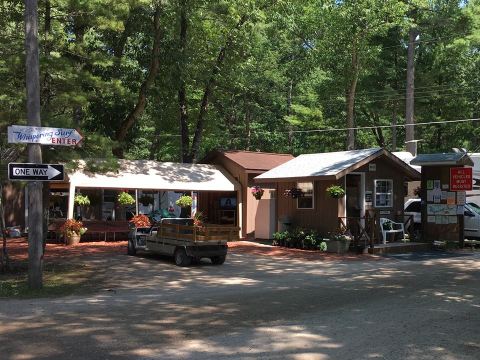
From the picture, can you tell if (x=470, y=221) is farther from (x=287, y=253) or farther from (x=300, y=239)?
(x=287, y=253)

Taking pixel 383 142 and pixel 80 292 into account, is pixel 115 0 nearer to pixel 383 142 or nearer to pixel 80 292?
pixel 80 292

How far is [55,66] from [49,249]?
709 centimetres

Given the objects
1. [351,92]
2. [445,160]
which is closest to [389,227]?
[445,160]

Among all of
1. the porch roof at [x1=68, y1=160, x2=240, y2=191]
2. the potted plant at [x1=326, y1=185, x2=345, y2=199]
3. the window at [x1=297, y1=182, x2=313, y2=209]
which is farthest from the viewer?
the porch roof at [x1=68, y1=160, x2=240, y2=191]

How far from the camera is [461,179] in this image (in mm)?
19359

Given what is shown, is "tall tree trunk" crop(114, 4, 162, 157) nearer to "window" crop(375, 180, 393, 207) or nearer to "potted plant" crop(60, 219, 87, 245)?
"potted plant" crop(60, 219, 87, 245)

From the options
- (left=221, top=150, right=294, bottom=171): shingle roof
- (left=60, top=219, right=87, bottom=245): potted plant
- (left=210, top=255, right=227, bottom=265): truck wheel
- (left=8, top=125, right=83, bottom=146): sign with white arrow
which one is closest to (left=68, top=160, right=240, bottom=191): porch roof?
(left=221, top=150, right=294, bottom=171): shingle roof

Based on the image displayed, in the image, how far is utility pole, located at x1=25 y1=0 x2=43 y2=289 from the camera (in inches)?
413

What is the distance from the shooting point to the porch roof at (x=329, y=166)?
18844 mm

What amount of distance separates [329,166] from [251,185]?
4.95 meters

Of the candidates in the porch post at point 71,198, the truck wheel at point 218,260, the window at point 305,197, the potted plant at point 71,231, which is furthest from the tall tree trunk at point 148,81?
the truck wheel at point 218,260

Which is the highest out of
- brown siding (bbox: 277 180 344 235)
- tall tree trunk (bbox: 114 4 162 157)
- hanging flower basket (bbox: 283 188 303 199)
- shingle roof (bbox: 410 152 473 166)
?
tall tree trunk (bbox: 114 4 162 157)

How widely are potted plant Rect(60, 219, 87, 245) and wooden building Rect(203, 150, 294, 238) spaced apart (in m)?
7.11

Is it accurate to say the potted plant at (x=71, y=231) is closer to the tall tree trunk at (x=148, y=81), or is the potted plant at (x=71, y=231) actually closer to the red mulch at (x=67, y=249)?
the red mulch at (x=67, y=249)
